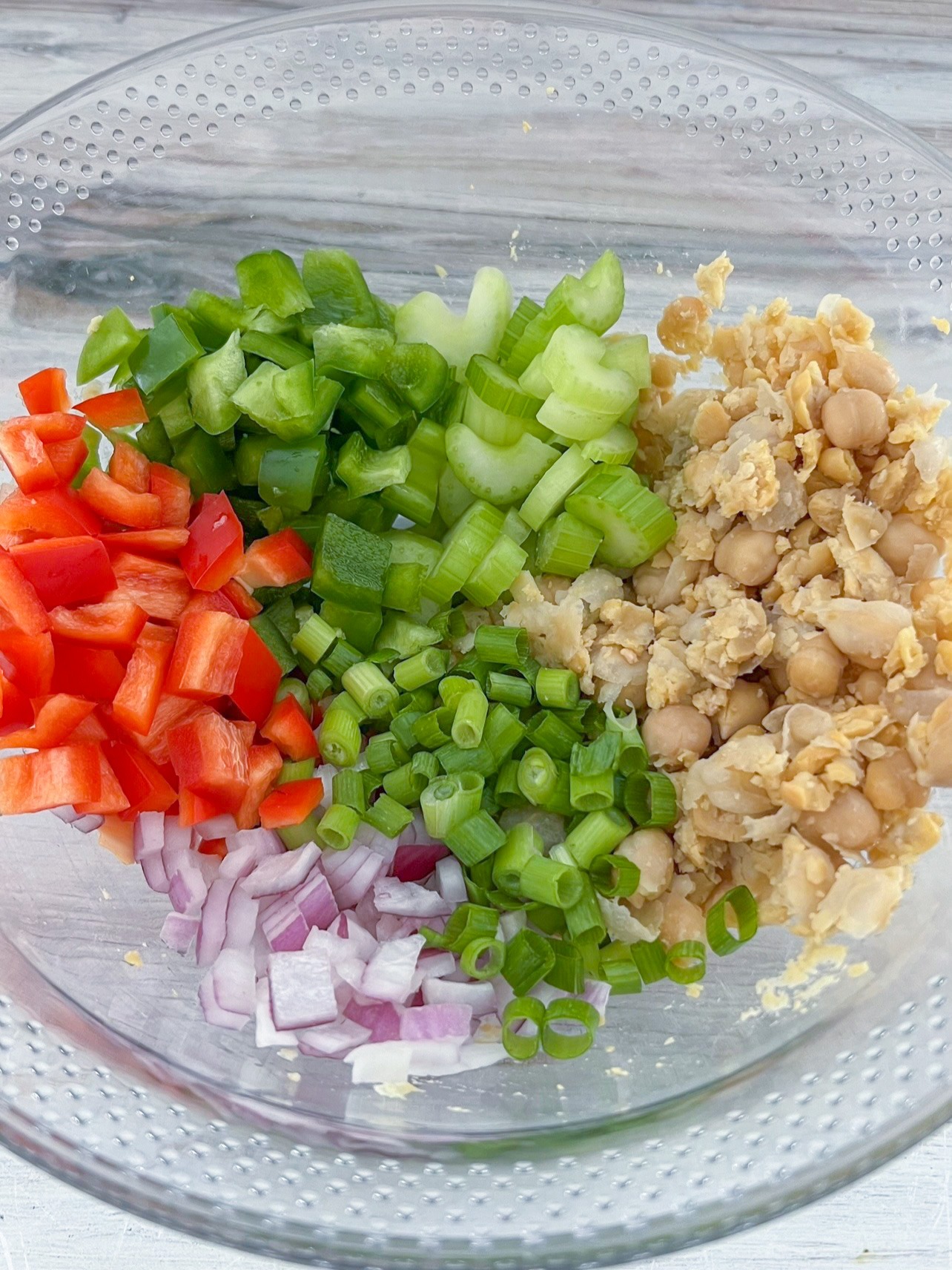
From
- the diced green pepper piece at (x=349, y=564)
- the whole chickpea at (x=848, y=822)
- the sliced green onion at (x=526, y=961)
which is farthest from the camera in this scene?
the diced green pepper piece at (x=349, y=564)

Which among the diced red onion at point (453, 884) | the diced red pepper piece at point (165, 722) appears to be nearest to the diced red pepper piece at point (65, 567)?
the diced red pepper piece at point (165, 722)

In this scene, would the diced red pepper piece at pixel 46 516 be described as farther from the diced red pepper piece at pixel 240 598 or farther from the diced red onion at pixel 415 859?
the diced red onion at pixel 415 859

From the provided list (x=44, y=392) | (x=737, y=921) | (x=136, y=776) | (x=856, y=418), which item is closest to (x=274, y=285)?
(x=44, y=392)

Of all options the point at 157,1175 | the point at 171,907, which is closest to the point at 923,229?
the point at 171,907

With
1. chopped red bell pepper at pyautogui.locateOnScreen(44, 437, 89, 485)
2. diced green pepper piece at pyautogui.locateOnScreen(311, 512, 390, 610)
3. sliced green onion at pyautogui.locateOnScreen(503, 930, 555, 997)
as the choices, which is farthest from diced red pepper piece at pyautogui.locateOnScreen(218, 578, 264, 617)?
sliced green onion at pyautogui.locateOnScreen(503, 930, 555, 997)

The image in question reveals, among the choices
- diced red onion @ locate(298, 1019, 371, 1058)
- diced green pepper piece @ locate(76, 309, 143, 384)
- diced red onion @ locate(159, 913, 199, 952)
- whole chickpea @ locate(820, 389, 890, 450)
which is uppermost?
→ whole chickpea @ locate(820, 389, 890, 450)

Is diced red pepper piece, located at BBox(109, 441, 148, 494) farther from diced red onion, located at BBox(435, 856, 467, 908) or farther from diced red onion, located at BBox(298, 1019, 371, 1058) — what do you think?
diced red onion, located at BBox(298, 1019, 371, 1058)

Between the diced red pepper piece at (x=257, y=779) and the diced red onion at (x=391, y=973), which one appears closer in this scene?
the diced red onion at (x=391, y=973)
